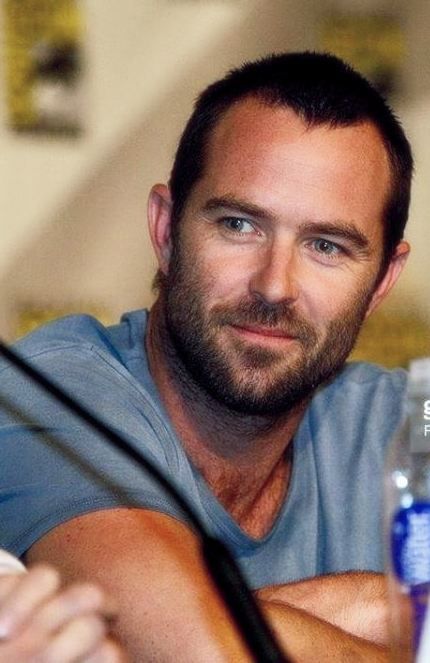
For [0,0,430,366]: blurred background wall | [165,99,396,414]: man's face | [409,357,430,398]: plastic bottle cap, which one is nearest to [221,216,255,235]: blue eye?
[165,99,396,414]: man's face

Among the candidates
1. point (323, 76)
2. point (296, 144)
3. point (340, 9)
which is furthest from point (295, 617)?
point (340, 9)

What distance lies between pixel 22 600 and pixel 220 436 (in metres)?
0.82

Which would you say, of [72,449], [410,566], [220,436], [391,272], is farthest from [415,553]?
[391,272]

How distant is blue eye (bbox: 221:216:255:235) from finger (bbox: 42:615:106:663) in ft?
2.44

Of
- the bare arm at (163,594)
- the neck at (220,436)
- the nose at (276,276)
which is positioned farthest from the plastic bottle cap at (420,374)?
the neck at (220,436)

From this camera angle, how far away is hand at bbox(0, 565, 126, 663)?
0.75 meters

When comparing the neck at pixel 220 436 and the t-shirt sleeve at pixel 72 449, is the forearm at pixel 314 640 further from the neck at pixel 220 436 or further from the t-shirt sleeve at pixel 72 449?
the neck at pixel 220 436

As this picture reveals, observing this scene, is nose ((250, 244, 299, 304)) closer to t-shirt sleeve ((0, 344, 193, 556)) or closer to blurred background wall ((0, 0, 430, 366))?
t-shirt sleeve ((0, 344, 193, 556))

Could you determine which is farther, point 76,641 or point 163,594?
point 163,594

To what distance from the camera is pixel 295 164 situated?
1451mm

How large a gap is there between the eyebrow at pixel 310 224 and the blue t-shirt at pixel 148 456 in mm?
196

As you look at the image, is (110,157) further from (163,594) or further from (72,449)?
(163,594)

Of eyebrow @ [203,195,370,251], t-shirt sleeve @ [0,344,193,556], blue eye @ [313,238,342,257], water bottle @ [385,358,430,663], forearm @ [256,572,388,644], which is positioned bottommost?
forearm @ [256,572,388,644]

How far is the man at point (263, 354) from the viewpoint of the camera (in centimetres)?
130
